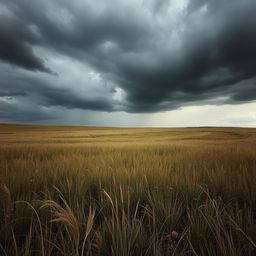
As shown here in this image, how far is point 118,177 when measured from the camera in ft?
5.62

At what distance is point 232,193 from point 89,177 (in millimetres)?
1562

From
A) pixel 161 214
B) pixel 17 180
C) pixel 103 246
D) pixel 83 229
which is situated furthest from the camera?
pixel 17 180

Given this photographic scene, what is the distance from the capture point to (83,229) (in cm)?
85

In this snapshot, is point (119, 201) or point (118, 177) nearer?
point (119, 201)

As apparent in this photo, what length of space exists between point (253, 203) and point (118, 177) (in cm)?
131

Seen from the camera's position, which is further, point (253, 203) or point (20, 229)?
point (253, 203)

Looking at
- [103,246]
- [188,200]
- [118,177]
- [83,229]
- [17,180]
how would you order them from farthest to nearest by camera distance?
[118,177], [17,180], [188,200], [83,229], [103,246]

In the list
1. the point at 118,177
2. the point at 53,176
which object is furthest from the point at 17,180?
the point at 118,177

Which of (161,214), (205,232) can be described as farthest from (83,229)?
(205,232)

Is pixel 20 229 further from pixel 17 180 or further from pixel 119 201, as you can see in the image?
pixel 17 180

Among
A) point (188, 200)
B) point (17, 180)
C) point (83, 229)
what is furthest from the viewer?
point (17, 180)

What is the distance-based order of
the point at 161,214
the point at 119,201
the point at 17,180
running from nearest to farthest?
the point at 161,214
the point at 119,201
the point at 17,180

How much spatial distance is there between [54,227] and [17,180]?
96cm

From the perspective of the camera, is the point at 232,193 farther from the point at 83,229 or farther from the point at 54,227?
the point at 54,227
